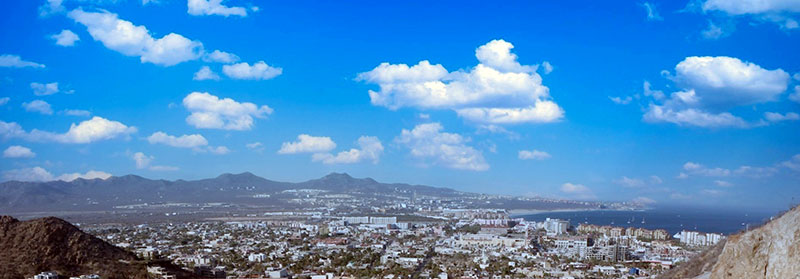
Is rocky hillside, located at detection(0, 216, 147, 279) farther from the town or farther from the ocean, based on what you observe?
the ocean

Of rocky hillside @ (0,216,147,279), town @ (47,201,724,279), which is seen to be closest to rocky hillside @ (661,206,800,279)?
town @ (47,201,724,279)

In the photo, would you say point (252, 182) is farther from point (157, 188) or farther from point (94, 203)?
point (94, 203)

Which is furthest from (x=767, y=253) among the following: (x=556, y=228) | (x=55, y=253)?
(x=556, y=228)

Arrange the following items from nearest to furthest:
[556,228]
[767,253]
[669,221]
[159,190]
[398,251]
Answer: [767,253] < [398,251] < [556,228] < [669,221] < [159,190]

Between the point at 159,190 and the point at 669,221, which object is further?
the point at 159,190

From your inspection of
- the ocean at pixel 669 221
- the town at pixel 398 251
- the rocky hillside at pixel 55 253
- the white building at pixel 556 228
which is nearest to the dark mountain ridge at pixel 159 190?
the town at pixel 398 251

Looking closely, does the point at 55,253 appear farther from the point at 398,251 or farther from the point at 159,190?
the point at 159,190

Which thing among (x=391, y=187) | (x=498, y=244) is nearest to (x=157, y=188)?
(x=391, y=187)
